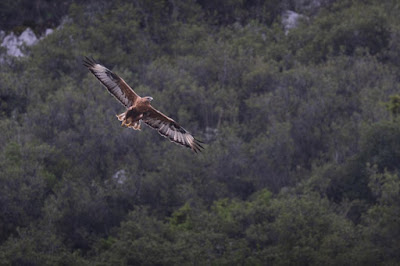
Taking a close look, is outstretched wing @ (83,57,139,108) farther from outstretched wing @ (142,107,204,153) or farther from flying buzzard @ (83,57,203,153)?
A: outstretched wing @ (142,107,204,153)

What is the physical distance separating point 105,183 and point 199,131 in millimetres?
6065

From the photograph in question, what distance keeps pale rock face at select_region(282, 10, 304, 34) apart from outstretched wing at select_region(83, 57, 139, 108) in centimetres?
2937

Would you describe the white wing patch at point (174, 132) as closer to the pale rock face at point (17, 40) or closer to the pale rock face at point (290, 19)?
the pale rock face at point (17, 40)

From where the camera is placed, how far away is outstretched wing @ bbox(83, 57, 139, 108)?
19016 millimetres

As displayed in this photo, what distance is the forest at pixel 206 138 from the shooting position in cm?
2888

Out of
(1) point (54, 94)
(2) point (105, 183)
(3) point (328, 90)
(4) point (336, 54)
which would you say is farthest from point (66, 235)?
(4) point (336, 54)

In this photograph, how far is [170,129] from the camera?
2006cm

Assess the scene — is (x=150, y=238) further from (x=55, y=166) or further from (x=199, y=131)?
(x=199, y=131)

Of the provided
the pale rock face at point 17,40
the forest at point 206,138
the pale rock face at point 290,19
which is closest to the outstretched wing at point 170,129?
the forest at point 206,138

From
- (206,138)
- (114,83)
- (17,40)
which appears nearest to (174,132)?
(114,83)

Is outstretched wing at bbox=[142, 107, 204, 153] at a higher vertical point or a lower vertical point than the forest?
lower

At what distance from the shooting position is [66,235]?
31.6m

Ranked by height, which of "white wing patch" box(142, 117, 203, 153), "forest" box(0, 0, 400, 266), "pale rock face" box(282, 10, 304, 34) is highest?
"pale rock face" box(282, 10, 304, 34)

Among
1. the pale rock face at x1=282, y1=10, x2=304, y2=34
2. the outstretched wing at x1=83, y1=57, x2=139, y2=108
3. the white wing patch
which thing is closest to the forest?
the pale rock face at x1=282, y1=10, x2=304, y2=34
